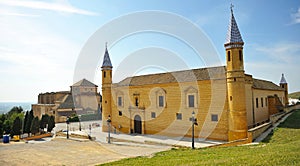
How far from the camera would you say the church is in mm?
20703

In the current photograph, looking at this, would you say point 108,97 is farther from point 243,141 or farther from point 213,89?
point 243,141

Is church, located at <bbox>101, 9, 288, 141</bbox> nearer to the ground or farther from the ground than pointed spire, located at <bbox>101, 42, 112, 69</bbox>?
nearer to the ground

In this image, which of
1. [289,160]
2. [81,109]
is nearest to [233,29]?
[289,160]

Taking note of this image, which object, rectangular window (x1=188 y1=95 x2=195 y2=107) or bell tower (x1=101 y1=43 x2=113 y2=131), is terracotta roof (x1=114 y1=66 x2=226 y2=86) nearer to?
bell tower (x1=101 y1=43 x2=113 y2=131)

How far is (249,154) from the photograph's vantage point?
1079 cm

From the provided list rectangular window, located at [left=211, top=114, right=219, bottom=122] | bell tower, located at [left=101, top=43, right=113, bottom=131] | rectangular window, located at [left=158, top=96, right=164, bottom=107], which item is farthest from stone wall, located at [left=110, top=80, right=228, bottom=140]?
bell tower, located at [left=101, top=43, right=113, bottom=131]

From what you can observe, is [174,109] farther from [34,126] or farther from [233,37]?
[34,126]

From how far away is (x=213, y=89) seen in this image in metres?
22.3

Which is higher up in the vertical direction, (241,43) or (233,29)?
(233,29)

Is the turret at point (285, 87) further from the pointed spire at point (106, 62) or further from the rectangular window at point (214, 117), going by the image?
the pointed spire at point (106, 62)

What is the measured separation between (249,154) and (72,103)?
48282 millimetres

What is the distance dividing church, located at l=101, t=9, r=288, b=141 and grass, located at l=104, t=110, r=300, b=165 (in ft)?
10.4

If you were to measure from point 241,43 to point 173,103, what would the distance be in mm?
9171

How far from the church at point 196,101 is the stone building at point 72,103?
2249 centimetres
